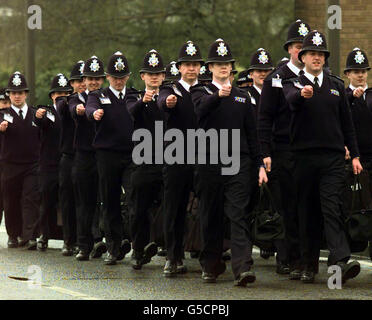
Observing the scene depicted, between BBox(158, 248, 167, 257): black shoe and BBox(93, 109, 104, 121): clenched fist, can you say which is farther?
BBox(158, 248, 167, 257): black shoe

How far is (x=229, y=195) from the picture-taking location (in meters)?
11.8

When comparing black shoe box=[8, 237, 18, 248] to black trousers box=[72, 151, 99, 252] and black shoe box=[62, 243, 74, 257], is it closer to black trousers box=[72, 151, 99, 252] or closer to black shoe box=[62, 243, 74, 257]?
black shoe box=[62, 243, 74, 257]

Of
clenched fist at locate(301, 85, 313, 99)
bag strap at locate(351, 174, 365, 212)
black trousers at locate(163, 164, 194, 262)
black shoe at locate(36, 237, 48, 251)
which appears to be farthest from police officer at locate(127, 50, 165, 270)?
black shoe at locate(36, 237, 48, 251)

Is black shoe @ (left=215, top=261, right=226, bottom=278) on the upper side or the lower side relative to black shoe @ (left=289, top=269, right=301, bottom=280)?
upper

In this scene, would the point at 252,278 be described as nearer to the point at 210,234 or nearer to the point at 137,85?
the point at 210,234

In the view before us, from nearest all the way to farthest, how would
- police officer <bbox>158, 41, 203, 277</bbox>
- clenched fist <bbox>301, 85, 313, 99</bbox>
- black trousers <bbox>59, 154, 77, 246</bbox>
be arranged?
clenched fist <bbox>301, 85, 313, 99</bbox> → police officer <bbox>158, 41, 203, 277</bbox> → black trousers <bbox>59, 154, 77, 246</bbox>

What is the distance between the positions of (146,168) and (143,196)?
0.30 meters

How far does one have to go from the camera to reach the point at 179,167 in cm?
1262

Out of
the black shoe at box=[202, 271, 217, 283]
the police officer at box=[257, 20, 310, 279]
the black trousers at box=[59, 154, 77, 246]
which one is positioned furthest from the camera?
the black trousers at box=[59, 154, 77, 246]

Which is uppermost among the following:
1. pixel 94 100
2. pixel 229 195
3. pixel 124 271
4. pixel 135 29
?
pixel 135 29

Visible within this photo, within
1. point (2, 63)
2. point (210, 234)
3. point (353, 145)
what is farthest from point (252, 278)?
point (2, 63)

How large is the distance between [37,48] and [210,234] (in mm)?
21991

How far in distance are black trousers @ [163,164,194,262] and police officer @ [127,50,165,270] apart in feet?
1.68

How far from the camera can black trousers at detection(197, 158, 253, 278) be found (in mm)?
11539
